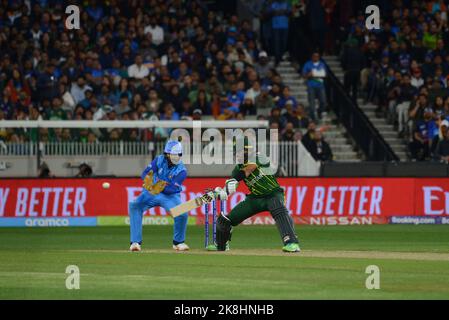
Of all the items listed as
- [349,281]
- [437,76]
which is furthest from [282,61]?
[349,281]

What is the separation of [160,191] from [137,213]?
0.59m

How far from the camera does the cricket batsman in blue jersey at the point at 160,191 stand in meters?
23.0

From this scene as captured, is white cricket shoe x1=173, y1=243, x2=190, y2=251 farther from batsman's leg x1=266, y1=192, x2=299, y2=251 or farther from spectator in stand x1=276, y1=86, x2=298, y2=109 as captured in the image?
spectator in stand x1=276, y1=86, x2=298, y2=109

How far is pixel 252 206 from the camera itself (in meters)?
22.4

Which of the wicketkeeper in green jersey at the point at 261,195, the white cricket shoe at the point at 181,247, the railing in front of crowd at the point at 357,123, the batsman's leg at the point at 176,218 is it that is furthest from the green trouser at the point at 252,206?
the railing in front of crowd at the point at 357,123

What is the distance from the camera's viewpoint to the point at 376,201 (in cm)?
3238

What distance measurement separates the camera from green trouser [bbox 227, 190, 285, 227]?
22203 millimetres

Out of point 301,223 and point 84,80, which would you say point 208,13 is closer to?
point 84,80

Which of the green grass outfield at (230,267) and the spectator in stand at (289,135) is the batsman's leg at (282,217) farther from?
the spectator in stand at (289,135)

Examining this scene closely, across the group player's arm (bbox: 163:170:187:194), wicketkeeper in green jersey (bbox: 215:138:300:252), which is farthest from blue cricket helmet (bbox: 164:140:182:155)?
wicketkeeper in green jersey (bbox: 215:138:300:252)

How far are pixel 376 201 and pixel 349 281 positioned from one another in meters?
15.3

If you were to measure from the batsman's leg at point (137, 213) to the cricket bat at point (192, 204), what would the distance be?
655mm

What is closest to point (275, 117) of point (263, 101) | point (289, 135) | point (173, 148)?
point (289, 135)

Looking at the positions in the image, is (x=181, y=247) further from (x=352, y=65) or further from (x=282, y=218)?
(x=352, y=65)
